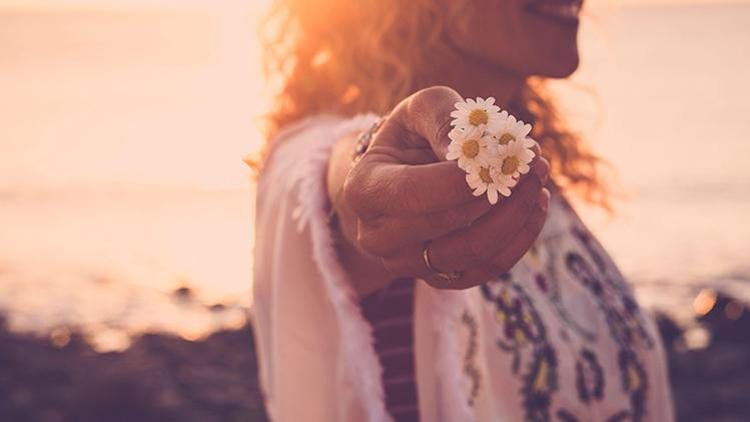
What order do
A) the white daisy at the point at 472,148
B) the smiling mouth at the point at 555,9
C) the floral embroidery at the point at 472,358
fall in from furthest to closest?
the smiling mouth at the point at 555,9 < the floral embroidery at the point at 472,358 < the white daisy at the point at 472,148

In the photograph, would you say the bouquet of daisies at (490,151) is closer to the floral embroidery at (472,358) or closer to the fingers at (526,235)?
the fingers at (526,235)

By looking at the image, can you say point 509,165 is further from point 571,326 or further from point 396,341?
point 571,326

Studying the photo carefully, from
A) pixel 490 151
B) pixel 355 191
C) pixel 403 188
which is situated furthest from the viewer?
pixel 355 191

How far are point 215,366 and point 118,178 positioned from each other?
13.5 m

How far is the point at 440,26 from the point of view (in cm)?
239

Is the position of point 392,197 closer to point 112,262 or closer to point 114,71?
point 112,262

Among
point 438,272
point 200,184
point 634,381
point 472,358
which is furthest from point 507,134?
point 200,184

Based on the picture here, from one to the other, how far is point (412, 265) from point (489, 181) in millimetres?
253

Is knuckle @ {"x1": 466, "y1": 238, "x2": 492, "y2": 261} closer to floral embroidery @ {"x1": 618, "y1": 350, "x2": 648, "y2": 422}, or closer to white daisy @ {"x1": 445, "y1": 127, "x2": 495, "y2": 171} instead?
white daisy @ {"x1": 445, "y1": 127, "x2": 495, "y2": 171}

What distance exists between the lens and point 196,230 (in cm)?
1653

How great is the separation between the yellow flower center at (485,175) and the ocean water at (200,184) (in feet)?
6.03

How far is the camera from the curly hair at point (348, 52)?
238cm

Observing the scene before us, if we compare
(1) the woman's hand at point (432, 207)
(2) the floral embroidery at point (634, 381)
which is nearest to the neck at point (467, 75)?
(2) the floral embroidery at point (634, 381)

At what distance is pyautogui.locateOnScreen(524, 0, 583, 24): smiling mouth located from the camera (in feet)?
7.72
